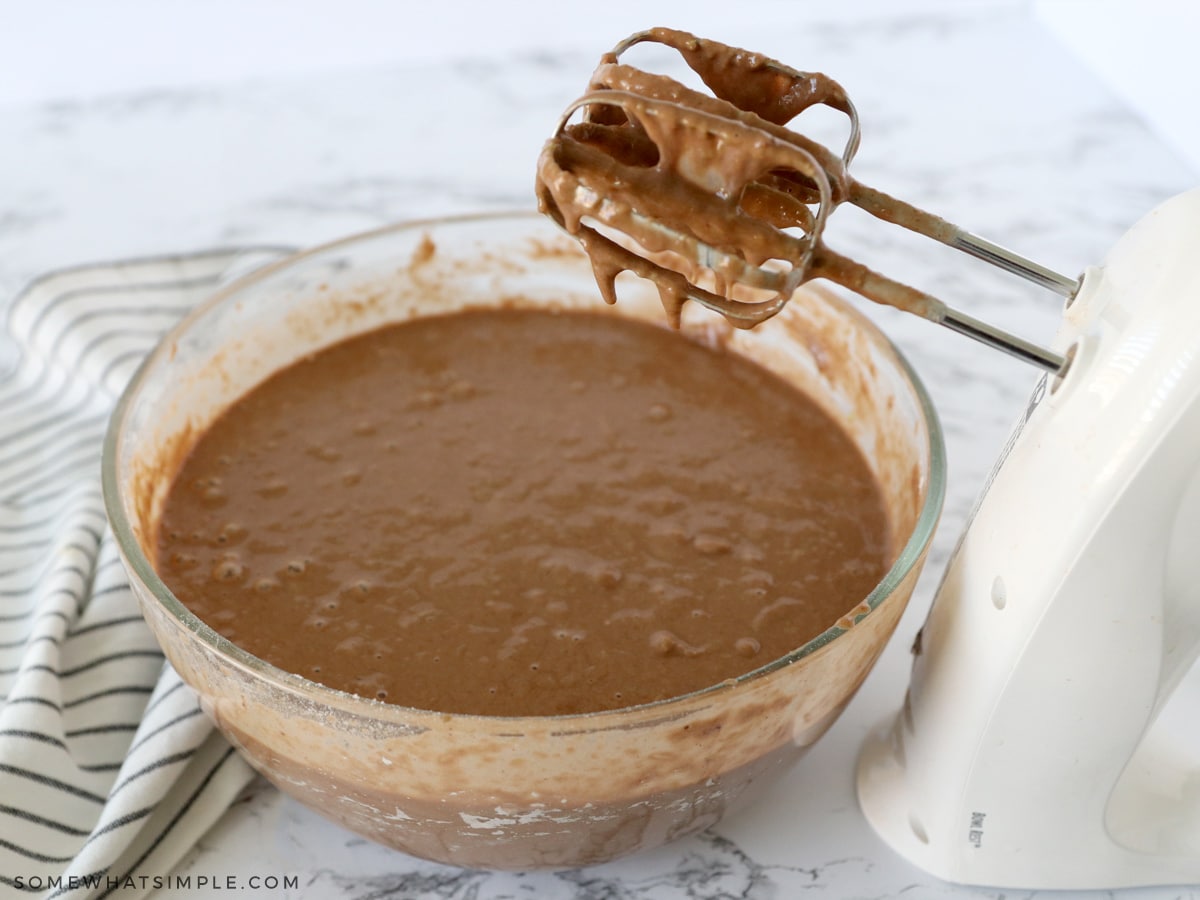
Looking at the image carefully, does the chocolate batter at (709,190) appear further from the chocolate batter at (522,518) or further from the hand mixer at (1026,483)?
the chocolate batter at (522,518)

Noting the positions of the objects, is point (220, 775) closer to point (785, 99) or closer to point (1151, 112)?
point (785, 99)

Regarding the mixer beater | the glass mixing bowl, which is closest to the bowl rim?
the glass mixing bowl

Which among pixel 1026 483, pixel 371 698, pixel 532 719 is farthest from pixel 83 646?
pixel 1026 483

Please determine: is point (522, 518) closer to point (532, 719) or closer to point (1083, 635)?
point (532, 719)

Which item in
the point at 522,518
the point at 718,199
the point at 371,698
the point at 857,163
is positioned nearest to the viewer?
the point at 718,199

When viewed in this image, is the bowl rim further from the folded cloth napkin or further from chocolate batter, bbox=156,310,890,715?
the folded cloth napkin

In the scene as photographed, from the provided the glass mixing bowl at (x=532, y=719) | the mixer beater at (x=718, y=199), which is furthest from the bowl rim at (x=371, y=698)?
the mixer beater at (x=718, y=199)
